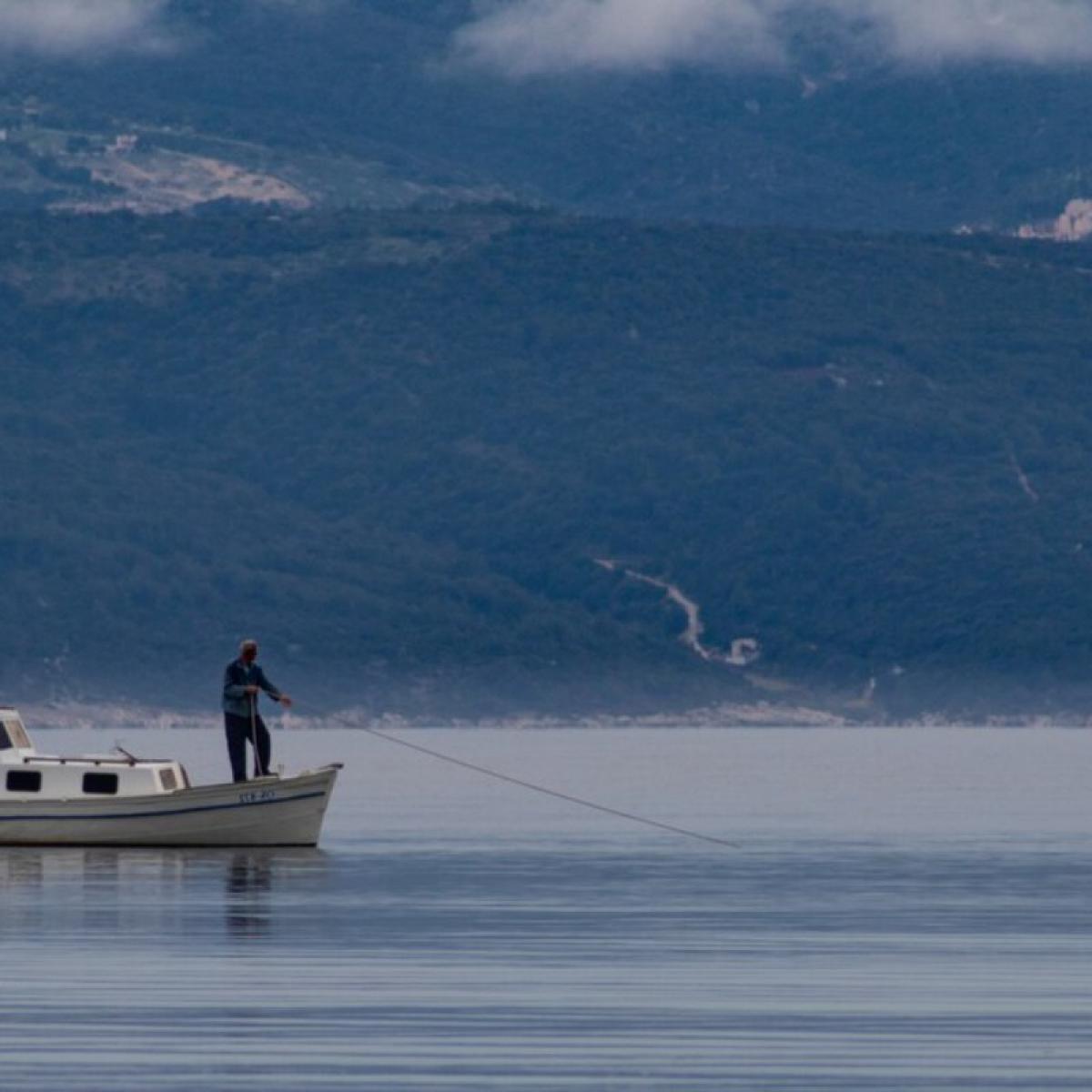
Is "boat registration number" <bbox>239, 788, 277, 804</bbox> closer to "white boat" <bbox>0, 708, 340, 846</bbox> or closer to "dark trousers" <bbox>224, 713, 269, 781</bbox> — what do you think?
"white boat" <bbox>0, 708, 340, 846</bbox>

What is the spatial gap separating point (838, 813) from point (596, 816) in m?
4.86

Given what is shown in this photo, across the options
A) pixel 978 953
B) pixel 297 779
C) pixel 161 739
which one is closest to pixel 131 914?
pixel 978 953

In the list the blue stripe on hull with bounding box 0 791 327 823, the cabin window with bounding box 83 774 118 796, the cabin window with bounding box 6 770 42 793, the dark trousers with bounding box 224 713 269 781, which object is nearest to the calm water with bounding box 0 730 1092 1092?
the blue stripe on hull with bounding box 0 791 327 823

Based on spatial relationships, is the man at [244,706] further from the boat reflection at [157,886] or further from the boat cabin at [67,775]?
the boat reflection at [157,886]

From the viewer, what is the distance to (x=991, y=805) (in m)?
72.2

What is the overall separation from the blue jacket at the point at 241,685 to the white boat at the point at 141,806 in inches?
41.5

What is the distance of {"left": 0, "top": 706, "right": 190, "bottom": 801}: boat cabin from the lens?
51031 millimetres

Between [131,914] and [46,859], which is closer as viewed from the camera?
[131,914]

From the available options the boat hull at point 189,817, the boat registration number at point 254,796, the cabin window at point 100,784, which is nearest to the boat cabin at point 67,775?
the cabin window at point 100,784

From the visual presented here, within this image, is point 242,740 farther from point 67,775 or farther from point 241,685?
point 67,775

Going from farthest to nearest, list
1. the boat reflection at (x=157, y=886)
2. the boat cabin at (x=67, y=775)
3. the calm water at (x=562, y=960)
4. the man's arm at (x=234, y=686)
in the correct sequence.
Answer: the boat cabin at (x=67, y=775) → the man's arm at (x=234, y=686) → the boat reflection at (x=157, y=886) → the calm water at (x=562, y=960)

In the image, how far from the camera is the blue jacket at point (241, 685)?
50.3 metres

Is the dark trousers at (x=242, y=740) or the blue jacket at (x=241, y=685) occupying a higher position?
the blue jacket at (x=241, y=685)

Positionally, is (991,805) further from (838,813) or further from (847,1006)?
(847,1006)
